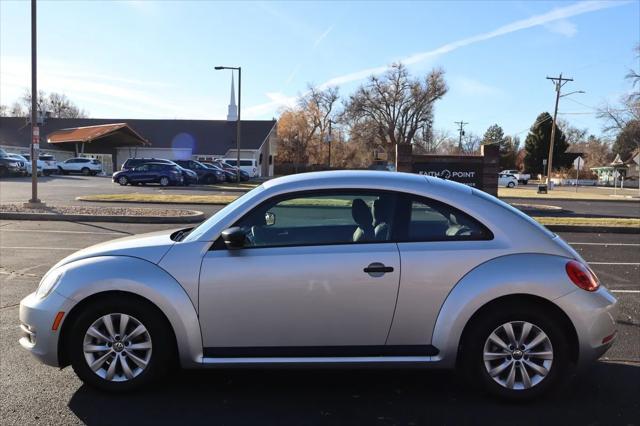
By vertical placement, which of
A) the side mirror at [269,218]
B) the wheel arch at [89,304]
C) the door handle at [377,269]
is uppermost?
the side mirror at [269,218]

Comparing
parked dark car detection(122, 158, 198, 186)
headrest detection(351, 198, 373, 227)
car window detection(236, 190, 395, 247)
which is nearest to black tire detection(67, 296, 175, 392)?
car window detection(236, 190, 395, 247)

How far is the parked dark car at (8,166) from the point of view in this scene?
1457 inches

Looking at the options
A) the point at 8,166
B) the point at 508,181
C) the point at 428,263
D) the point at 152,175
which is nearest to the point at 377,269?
the point at 428,263

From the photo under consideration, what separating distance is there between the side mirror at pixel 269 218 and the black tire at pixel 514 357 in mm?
1636

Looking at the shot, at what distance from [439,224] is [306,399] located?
5.19 feet

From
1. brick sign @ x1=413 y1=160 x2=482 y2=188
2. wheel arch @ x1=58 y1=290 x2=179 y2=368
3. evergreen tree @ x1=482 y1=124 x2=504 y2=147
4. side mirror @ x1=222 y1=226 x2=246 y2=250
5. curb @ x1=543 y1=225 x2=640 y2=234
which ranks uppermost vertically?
evergreen tree @ x1=482 y1=124 x2=504 y2=147

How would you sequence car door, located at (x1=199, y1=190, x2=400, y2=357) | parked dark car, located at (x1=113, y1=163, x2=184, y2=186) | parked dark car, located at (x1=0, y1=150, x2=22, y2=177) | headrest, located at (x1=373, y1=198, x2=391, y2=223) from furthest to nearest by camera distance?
parked dark car, located at (x1=0, y1=150, x2=22, y2=177), parked dark car, located at (x1=113, y1=163, x2=184, y2=186), headrest, located at (x1=373, y1=198, x2=391, y2=223), car door, located at (x1=199, y1=190, x2=400, y2=357)

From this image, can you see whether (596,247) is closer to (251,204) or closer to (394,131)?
(251,204)

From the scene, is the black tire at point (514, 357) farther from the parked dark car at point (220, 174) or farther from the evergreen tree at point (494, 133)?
the evergreen tree at point (494, 133)

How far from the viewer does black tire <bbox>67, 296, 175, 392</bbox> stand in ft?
12.0

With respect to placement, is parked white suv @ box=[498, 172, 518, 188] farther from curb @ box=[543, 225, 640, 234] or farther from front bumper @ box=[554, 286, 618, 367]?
front bumper @ box=[554, 286, 618, 367]

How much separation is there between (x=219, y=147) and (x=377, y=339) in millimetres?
54916

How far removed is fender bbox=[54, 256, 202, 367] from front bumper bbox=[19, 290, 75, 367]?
0.07 meters

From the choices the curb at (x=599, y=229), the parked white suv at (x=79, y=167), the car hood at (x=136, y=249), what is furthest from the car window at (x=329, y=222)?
the parked white suv at (x=79, y=167)
